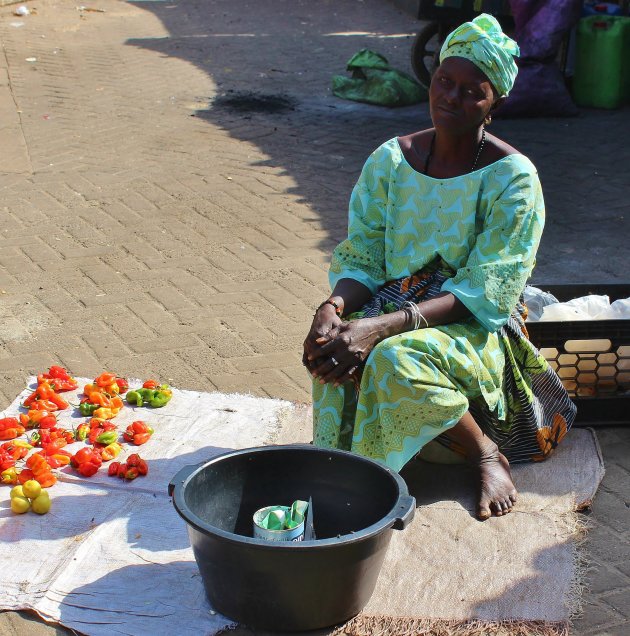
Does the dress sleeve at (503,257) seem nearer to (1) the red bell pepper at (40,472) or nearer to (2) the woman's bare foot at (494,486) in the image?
(2) the woman's bare foot at (494,486)

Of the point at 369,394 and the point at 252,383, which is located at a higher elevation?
the point at 369,394

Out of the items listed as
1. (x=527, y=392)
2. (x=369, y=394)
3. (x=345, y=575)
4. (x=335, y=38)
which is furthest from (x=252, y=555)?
(x=335, y=38)

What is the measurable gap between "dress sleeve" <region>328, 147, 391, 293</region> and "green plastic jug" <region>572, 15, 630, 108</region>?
6.07 m

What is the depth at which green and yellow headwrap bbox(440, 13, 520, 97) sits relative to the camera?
10.6 ft

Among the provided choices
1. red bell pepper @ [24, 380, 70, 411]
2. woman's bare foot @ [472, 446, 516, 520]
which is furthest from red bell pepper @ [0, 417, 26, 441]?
woman's bare foot @ [472, 446, 516, 520]

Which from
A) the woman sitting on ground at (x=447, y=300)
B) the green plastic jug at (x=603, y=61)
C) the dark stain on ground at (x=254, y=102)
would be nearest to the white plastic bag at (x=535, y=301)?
the woman sitting on ground at (x=447, y=300)

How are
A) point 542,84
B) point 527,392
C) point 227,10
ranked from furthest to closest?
→ point 227,10
point 542,84
point 527,392

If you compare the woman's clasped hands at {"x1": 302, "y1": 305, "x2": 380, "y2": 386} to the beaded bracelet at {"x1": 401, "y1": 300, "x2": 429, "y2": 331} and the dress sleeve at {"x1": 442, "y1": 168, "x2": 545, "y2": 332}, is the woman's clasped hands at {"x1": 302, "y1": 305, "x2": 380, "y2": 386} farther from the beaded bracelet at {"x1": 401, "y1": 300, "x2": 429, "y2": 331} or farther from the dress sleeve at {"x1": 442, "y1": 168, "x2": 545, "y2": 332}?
the dress sleeve at {"x1": 442, "y1": 168, "x2": 545, "y2": 332}

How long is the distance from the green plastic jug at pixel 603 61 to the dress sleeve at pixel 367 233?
6074 millimetres

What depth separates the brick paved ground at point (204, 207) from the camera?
449cm

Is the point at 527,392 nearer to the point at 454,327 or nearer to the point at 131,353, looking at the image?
the point at 454,327

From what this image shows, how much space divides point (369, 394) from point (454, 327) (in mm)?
373

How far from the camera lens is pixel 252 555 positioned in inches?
101

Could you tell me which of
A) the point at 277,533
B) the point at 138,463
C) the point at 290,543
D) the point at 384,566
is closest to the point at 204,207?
the point at 138,463
